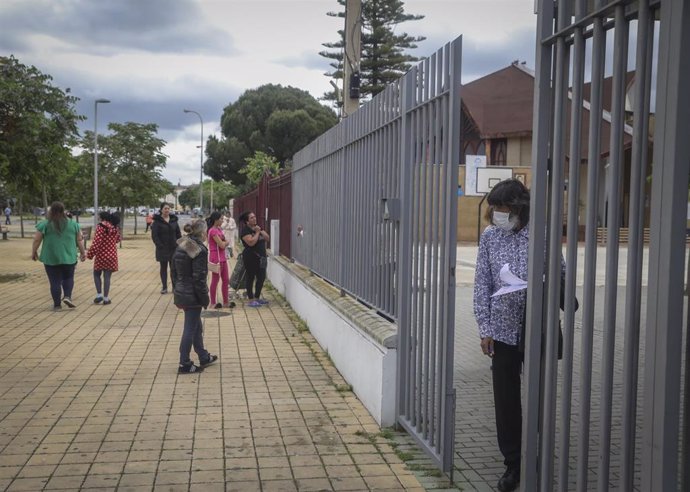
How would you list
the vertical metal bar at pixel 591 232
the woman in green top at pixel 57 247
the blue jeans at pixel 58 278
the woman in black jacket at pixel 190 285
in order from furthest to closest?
the blue jeans at pixel 58 278 → the woman in green top at pixel 57 247 → the woman in black jacket at pixel 190 285 → the vertical metal bar at pixel 591 232

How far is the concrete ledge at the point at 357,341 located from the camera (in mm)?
5422

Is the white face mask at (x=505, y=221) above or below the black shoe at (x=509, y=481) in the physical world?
above

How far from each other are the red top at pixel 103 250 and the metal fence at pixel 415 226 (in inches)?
242

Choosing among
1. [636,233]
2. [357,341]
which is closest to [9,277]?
[357,341]

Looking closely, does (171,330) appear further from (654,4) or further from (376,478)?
(654,4)

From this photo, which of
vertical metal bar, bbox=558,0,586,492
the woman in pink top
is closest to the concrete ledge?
the woman in pink top

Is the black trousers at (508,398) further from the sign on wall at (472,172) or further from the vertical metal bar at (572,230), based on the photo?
the sign on wall at (472,172)

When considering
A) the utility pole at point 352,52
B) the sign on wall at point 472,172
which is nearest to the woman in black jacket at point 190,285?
the utility pole at point 352,52

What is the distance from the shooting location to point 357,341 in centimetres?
633

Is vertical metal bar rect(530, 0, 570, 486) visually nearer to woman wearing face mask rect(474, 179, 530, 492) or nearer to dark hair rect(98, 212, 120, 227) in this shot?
woman wearing face mask rect(474, 179, 530, 492)

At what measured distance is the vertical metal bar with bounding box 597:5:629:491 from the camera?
2.70 meters

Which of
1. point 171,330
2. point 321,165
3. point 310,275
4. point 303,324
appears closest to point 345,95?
point 321,165

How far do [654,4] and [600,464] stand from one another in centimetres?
164

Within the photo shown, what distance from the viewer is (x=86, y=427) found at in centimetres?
538
